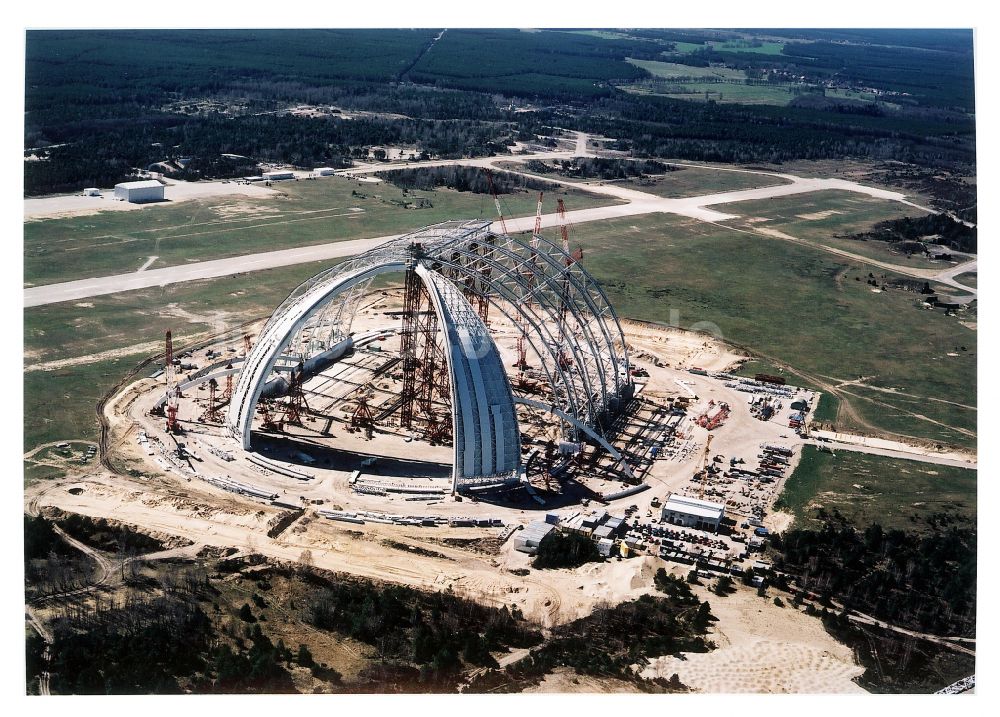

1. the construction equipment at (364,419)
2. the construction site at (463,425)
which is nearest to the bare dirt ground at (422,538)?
the construction site at (463,425)

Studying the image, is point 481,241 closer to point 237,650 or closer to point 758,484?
point 758,484

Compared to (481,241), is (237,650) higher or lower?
lower

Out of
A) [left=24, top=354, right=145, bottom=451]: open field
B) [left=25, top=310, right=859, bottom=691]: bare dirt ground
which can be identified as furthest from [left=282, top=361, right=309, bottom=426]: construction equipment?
[left=24, top=354, right=145, bottom=451]: open field

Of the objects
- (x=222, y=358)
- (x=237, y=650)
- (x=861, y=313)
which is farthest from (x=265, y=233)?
(x=237, y=650)

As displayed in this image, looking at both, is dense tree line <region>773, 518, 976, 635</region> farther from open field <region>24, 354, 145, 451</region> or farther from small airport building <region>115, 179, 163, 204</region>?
small airport building <region>115, 179, 163, 204</region>

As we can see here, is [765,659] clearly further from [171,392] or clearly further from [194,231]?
[194,231]

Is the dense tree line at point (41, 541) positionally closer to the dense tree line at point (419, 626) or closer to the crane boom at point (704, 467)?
the dense tree line at point (419, 626)
